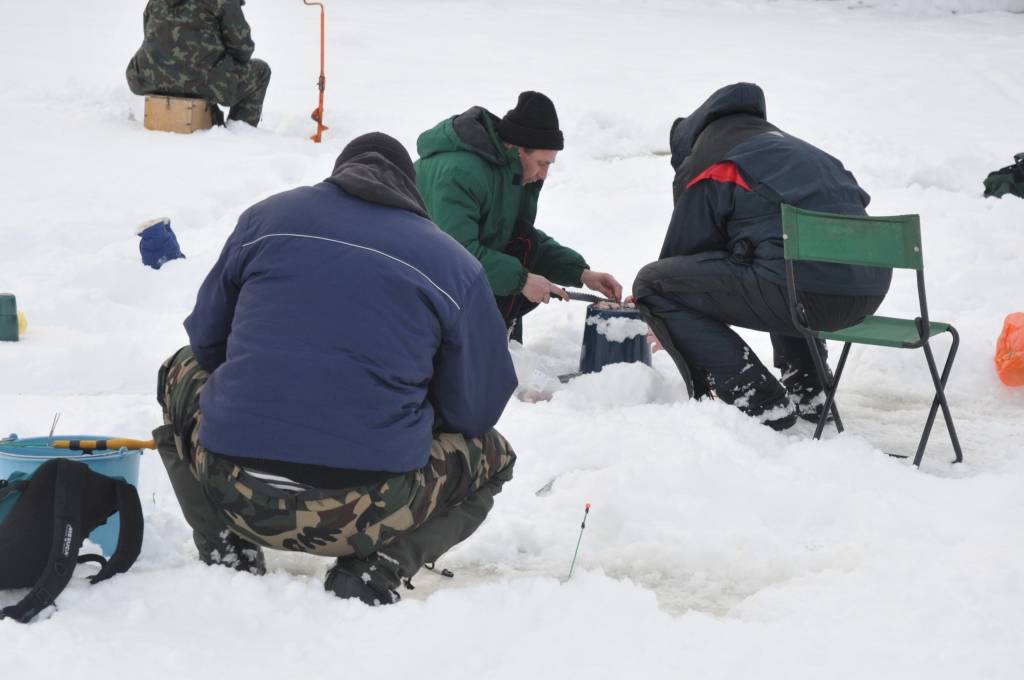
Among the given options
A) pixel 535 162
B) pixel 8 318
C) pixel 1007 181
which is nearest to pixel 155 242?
pixel 8 318

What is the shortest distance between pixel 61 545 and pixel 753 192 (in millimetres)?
2758

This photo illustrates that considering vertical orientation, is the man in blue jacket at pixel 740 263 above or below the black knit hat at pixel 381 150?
below

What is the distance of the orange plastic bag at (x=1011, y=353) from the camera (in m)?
5.06

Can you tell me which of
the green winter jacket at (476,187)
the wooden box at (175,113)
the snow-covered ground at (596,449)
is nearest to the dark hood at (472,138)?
the green winter jacket at (476,187)

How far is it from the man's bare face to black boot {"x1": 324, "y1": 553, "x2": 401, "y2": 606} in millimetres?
2526

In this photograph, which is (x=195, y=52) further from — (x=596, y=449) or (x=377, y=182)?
(x=377, y=182)

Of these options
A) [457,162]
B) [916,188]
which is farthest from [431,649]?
[916,188]

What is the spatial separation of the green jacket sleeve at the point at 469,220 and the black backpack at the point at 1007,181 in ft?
15.0

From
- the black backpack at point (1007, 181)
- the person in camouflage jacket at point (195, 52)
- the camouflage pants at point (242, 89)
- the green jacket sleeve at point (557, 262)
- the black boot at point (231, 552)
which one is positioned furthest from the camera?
the camouflage pants at point (242, 89)

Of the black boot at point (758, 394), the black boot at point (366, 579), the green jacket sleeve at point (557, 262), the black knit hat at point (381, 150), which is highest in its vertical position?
the black knit hat at point (381, 150)

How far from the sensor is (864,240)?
3.94 meters

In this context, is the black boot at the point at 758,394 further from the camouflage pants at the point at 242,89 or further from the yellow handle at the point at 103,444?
the camouflage pants at the point at 242,89

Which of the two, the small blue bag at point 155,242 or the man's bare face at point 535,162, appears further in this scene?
the small blue bag at point 155,242

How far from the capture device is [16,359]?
16.0 feet
